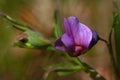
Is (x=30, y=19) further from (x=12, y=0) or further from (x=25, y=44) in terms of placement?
(x=25, y=44)

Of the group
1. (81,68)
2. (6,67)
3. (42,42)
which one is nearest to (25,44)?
(42,42)

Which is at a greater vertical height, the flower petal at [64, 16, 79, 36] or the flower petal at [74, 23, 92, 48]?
the flower petal at [64, 16, 79, 36]

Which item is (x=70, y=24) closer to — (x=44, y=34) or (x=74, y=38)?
(x=74, y=38)

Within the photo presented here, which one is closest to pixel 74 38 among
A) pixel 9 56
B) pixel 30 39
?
pixel 30 39

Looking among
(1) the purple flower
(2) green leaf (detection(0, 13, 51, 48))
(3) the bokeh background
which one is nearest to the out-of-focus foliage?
(3) the bokeh background

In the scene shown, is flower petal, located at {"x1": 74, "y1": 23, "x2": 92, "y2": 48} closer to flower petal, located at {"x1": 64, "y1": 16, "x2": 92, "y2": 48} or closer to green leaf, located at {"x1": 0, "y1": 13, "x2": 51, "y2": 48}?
flower petal, located at {"x1": 64, "y1": 16, "x2": 92, "y2": 48}
